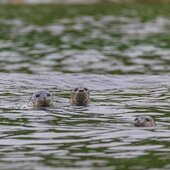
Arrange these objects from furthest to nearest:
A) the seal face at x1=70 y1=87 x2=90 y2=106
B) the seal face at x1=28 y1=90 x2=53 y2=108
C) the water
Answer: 1. the seal face at x1=70 y1=87 x2=90 y2=106
2. the seal face at x1=28 y1=90 x2=53 y2=108
3. the water

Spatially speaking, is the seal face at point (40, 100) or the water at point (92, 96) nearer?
the water at point (92, 96)

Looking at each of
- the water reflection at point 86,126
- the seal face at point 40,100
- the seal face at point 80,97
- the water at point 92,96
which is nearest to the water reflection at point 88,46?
the water at point 92,96

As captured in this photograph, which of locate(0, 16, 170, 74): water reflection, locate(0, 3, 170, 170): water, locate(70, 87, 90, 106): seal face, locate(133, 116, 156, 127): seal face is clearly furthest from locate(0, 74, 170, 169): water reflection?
locate(0, 16, 170, 74): water reflection

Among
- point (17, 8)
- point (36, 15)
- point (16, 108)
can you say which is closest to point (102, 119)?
point (16, 108)

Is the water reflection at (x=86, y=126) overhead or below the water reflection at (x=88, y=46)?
below

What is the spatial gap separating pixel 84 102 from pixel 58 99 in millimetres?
1429

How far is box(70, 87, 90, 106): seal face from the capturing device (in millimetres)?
22395

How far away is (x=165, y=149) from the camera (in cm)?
1612

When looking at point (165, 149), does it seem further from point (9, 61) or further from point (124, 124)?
point (9, 61)

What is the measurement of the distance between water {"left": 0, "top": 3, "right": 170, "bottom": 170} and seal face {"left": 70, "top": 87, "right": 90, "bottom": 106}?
0.21m

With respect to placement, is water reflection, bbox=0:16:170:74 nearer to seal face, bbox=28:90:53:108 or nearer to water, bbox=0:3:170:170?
water, bbox=0:3:170:170

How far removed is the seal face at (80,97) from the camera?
22395 mm

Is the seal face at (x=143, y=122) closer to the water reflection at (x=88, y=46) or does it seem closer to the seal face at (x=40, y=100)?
the seal face at (x=40, y=100)

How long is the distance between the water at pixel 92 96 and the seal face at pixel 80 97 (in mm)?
213
